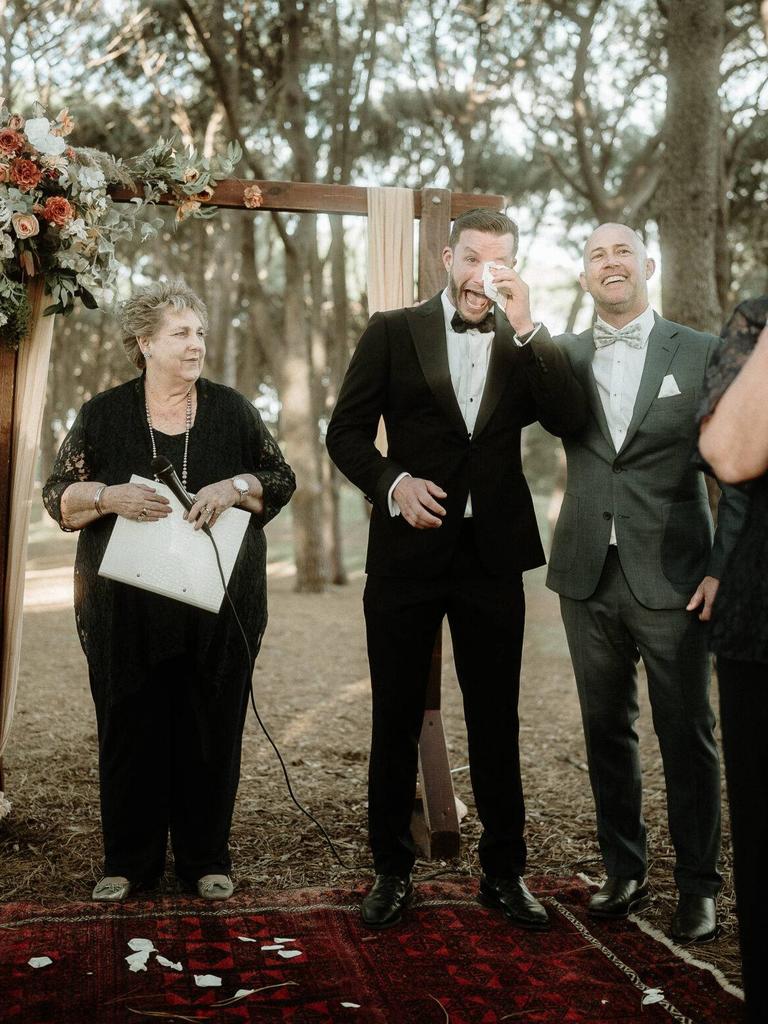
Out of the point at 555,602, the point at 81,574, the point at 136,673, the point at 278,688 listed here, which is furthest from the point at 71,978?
the point at 555,602

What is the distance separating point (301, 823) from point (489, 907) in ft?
4.27

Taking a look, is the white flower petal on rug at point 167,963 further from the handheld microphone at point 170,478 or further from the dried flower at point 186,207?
the dried flower at point 186,207

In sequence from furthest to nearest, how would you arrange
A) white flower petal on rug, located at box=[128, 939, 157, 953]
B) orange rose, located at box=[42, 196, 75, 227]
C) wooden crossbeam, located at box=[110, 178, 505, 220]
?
wooden crossbeam, located at box=[110, 178, 505, 220]
orange rose, located at box=[42, 196, 75, 227]
white flower petal on rug, located at box=[128, 939, 157, 953]

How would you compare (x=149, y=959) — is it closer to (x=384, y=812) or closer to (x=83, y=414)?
(x=384, y=812)

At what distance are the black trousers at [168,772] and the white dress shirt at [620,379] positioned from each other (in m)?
1.60

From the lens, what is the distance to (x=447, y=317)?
3.64m

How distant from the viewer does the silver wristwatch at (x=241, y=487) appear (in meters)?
3.76

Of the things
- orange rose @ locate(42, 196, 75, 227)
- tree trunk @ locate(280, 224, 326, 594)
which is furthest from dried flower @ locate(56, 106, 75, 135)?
tree trunk @ locate(280, 224, 326, 594)

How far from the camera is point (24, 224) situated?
3895 millimetres

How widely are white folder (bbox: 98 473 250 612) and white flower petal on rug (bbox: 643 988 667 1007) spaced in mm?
1827

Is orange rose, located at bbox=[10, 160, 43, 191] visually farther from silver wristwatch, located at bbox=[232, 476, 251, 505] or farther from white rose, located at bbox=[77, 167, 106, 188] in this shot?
silver wristwatch, located at bbox=[232, 476, 251, 505]

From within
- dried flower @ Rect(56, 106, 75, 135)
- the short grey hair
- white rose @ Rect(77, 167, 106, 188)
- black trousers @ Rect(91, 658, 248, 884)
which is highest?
dried flower @ Rect(56, 106, 75, 135)

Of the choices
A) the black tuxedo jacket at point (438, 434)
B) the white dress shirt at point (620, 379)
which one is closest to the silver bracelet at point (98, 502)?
the black tuxedo jacket at point (438, 434)

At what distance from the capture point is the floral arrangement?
3908 mm
